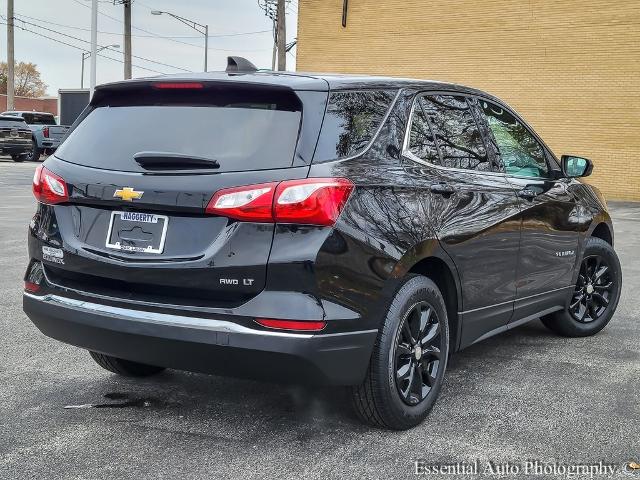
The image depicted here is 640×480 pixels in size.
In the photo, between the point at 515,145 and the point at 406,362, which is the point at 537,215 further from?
the point at 406,362

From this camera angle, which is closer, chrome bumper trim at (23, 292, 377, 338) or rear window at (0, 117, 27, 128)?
chrome bumper trim at (23, 292, 377, 338)

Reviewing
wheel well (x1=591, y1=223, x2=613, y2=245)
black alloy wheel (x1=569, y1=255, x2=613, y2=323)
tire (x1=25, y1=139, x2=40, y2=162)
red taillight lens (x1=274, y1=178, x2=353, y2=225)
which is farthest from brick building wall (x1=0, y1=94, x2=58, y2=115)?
red taillight lens (x1=274, y1=178, x2=353, y2=225)

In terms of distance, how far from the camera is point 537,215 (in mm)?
5191

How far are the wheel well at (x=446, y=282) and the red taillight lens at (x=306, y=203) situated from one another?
0.84 m

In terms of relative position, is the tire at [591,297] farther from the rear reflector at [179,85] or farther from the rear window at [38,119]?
the rear window at [38,119]

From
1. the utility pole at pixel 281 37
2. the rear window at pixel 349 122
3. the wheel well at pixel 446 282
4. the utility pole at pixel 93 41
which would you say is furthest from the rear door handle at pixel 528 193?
the utility pole at pixel 281 37

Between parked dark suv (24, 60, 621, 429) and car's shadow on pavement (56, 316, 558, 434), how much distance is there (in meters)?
0.36

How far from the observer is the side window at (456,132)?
175 inches

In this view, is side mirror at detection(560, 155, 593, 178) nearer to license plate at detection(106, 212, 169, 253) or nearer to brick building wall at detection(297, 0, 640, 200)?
license plate at detection(106, 212, 169, 253)

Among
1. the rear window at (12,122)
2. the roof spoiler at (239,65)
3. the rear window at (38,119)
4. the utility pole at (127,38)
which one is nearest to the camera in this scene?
the roof spoiler at (239,65)

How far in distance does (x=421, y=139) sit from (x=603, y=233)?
110 inches

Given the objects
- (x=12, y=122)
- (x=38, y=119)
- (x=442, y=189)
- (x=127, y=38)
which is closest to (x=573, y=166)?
(x=442, y=189)

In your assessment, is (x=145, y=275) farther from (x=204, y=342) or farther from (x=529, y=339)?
(x=529, y=339)

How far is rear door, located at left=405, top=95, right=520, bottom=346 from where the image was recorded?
4.20m
